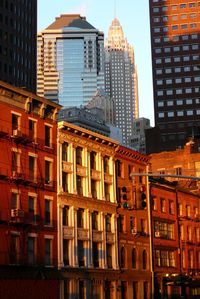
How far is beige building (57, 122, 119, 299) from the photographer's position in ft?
192

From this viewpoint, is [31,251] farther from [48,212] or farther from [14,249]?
[48,212]

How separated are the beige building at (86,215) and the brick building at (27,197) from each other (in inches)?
57.0

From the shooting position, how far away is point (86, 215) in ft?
203

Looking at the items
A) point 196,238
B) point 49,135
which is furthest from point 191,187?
point 49,135

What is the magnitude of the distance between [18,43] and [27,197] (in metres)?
132

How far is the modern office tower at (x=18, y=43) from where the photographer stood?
556ft

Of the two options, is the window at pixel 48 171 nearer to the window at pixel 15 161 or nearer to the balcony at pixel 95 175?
the window at pixel 15 161

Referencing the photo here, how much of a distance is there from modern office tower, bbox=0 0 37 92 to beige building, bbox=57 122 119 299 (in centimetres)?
10167

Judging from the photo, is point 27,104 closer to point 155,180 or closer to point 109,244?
point 109,244

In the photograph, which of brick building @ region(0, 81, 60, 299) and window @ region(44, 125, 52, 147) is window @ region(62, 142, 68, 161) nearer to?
brick building @ region(0, 81, 60, 299)

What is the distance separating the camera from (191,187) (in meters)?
92.4

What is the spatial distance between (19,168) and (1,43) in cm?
12055

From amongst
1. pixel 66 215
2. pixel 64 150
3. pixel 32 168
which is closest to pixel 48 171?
pixel 32 168

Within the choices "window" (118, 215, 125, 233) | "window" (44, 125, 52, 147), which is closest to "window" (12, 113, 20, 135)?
"window" (44, 125, 52, 147)
